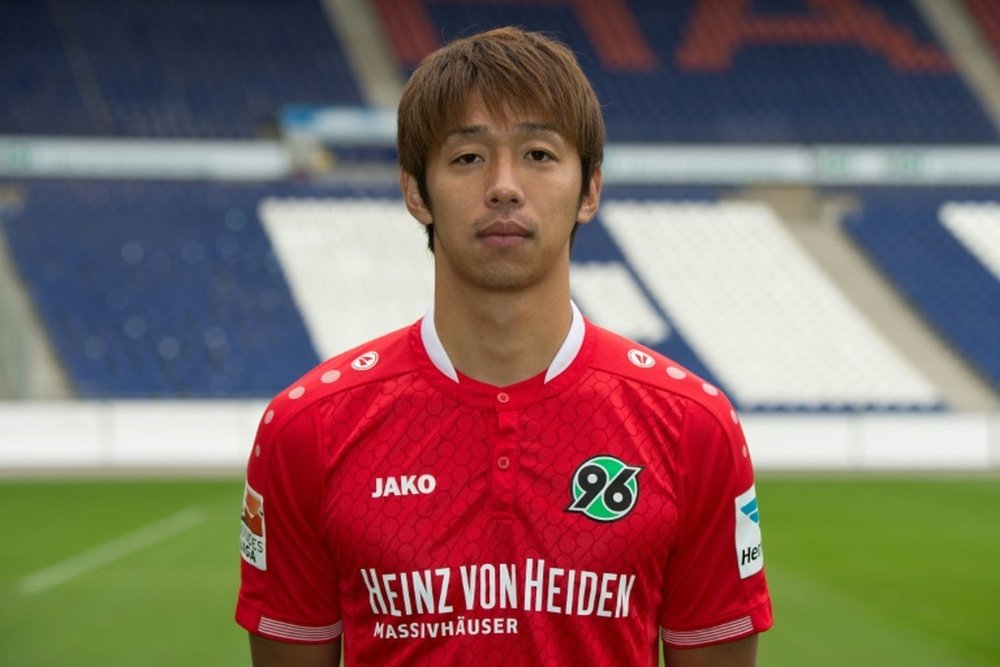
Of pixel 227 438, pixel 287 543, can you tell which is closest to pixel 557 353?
pixel 287 543

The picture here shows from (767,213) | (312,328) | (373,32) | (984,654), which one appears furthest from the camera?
(373,32)

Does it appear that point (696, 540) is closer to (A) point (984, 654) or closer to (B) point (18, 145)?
(A) point (984, 654)

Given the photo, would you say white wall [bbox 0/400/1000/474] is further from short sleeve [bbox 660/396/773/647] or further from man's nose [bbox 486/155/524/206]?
man's nose [bbox 486/155/524/206]

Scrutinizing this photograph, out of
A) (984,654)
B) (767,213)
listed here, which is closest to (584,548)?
(984,654)

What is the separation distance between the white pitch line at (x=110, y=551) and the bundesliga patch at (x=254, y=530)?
258 inches

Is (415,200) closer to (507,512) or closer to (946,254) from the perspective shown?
(507,512)

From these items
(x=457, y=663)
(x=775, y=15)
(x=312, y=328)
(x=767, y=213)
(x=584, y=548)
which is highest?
(x=775, y=15)

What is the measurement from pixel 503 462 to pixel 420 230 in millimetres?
15921

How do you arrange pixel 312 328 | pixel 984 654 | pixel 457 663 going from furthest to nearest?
1. pixel 312 328
2. pixel 984 654
3. pixel 457 663

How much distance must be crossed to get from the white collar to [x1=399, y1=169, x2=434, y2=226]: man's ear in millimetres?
176

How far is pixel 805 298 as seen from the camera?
1981cm

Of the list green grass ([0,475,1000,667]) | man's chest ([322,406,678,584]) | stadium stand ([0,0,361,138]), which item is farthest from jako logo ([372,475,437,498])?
stadium stand ([0,0,361,138])

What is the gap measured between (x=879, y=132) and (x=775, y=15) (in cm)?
387

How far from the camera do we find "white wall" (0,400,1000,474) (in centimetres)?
1574
